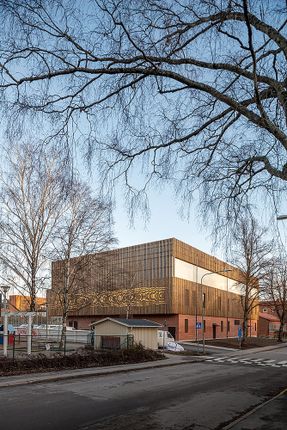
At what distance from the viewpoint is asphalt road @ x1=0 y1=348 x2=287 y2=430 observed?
10.0 meters

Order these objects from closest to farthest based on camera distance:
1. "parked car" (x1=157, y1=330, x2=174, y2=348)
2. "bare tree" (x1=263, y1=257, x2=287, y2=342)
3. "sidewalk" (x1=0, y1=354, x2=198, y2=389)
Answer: "sidewalk" (x1=0, y1=354, x2=198, y2=389), "parked car" (x1=157, y1=330, x2=174, y2=348), "bare tree" (x1=263, y1=257, x2=287, y2=342)

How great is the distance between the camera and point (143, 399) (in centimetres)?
1357

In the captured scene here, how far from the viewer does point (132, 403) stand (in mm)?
12766

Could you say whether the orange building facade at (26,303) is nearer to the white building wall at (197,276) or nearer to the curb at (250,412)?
the white building wall at (197,276)

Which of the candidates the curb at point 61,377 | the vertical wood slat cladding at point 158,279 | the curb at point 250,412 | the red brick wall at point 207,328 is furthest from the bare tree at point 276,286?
the curb at point 250,412

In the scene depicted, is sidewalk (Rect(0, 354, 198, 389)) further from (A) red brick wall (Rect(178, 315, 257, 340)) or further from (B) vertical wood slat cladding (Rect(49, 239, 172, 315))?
(A) red brick wall (Rect(178, 315, 257, 340))

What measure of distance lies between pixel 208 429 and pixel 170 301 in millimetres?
44729

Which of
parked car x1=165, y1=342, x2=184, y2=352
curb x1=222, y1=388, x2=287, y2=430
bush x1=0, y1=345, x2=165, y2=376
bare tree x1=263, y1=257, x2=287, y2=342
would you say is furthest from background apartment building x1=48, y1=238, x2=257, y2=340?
curb x1=222, y1=388, x2=287, y2=430

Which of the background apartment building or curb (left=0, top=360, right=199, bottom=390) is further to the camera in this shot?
the background apartment building

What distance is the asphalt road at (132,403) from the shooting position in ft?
32.8

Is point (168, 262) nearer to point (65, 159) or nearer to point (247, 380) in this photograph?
point (247, 380)

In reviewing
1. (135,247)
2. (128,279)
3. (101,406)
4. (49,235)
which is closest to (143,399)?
(101,406)

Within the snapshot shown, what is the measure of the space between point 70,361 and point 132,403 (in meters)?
11.3

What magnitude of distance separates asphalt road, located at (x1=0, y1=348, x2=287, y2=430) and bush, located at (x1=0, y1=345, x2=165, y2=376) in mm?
3389
